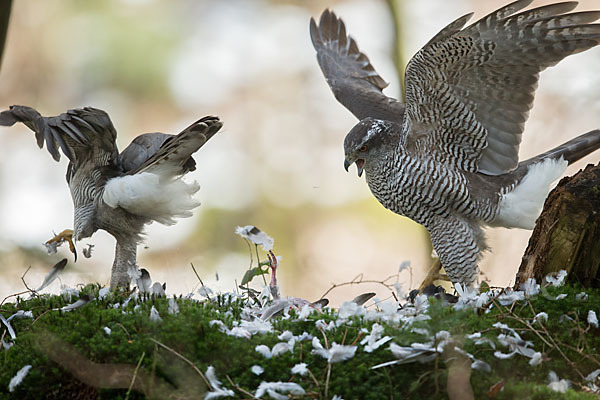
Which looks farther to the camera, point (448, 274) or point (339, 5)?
point (339, 5)

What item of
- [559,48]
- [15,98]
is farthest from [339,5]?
[559,48]

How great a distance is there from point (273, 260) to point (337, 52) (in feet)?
9.16


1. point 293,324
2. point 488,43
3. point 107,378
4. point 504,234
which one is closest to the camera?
point 107,378

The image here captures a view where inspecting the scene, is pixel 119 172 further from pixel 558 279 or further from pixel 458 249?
pixel 558 279

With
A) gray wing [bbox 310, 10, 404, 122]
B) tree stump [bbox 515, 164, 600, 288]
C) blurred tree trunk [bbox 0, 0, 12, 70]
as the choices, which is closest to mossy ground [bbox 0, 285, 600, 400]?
tree stump [bbox 515, 164, 600, 288]

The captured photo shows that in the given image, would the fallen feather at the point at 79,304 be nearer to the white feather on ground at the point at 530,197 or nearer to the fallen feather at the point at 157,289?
the fallen feather at the point at 157,289

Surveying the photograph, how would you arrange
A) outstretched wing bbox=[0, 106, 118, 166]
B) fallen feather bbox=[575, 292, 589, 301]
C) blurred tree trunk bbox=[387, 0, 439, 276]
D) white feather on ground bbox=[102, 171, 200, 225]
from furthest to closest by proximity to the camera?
1. blurred tree trunk bbox=[387, 0, 439, 276]
2. white feather on ground bbox=[102, 171, 200, 225]
3. outstretched wing bbox=[0, 106, 118, 166]
4. fallen feather bbox=[575, 292, 589, 301]

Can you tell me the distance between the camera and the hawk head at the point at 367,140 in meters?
4.17

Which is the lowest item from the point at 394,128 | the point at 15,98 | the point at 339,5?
the point at 394,128

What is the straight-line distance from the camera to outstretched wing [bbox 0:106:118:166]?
3.71 m

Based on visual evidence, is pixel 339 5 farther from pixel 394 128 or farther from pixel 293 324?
pixel 293 324

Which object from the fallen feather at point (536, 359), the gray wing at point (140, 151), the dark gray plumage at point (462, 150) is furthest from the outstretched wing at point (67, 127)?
the fallen feather at point (536, 359)

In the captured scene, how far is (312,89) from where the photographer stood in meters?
7.79

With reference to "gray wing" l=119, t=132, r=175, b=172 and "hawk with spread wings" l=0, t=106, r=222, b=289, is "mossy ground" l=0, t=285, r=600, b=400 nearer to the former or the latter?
"hawk with spread wings" l=0, t=106, r=222, b=289
